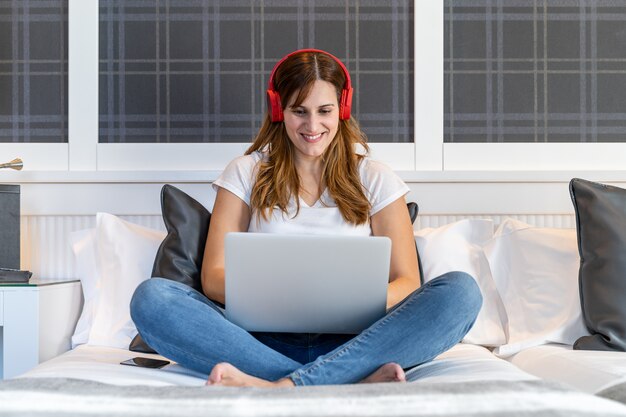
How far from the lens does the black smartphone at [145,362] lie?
186cm

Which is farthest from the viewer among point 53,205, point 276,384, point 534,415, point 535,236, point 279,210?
point 53,205

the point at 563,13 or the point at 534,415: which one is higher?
the point at 563,13

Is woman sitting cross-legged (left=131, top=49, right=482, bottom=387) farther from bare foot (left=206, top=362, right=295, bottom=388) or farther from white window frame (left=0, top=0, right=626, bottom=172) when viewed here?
white window frame (left=0, top=0, right=626, bottom=172)

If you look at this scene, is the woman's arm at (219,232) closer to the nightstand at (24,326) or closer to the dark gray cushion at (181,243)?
the dark gray cushion at (181,243)

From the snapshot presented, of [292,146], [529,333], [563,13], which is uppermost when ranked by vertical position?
[563,13]

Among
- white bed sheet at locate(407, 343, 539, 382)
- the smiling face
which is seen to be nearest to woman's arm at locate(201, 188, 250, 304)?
the smiling face

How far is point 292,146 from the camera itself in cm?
235

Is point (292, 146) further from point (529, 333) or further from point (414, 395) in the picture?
point (414, 395)

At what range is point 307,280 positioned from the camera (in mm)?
1629

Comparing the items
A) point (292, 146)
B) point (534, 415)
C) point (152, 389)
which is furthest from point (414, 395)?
point (292, 146)

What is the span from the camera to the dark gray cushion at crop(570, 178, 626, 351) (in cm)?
211

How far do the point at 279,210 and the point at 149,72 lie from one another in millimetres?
883

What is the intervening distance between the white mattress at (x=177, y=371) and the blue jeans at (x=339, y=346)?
4cm

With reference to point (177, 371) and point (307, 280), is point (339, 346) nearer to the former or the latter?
point (307, 280)
